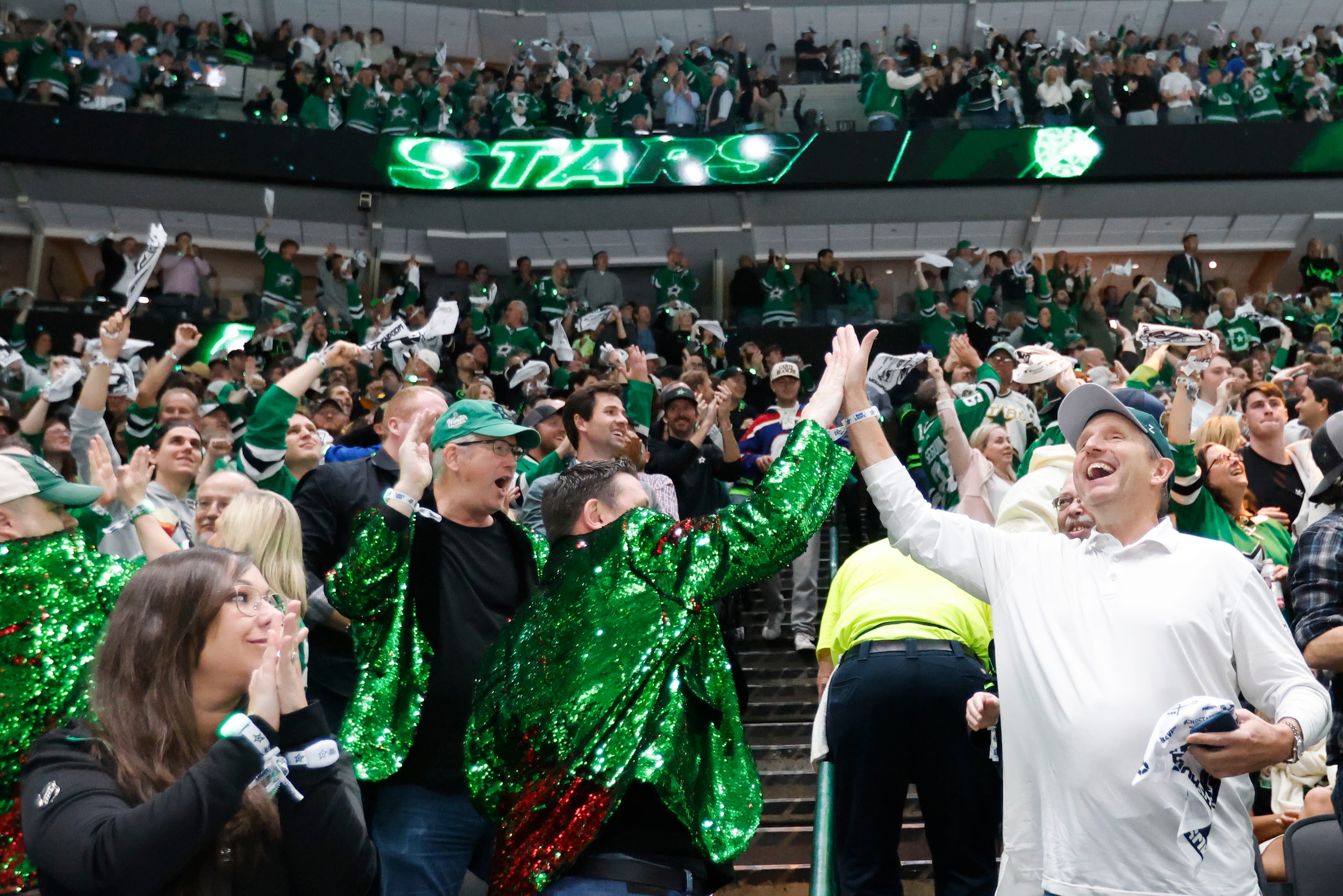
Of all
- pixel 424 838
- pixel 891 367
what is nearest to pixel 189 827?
pixel 424 838

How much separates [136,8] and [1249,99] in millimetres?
16857

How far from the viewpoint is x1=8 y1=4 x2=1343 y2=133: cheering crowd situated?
59.0 ft

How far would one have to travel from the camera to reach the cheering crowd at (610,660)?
201cm

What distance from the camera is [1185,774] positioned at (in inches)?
86.7

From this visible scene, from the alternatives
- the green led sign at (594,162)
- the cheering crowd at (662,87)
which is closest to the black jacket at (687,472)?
the green led sign at (594,162)

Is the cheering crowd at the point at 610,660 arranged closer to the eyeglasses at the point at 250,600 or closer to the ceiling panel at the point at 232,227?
the eyeglasses at the point at 250,600

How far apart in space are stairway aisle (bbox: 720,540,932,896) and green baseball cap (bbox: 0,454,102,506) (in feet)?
7.93

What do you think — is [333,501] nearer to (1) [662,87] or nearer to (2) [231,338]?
(2) [231,338]

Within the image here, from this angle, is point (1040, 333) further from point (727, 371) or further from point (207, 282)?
point (207, 282)

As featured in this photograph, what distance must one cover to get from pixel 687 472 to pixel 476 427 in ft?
10.6

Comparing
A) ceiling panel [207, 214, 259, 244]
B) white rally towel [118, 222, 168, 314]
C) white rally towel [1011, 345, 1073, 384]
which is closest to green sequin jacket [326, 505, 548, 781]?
white rally towel [1011, 345, 1073, 384]

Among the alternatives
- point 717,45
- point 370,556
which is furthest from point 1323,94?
point 370,556

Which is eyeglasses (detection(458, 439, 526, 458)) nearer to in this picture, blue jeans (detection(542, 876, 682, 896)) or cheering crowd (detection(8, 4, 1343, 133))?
blue jeans (detection(542, 876, 682, 896))

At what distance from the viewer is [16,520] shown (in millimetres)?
3109
